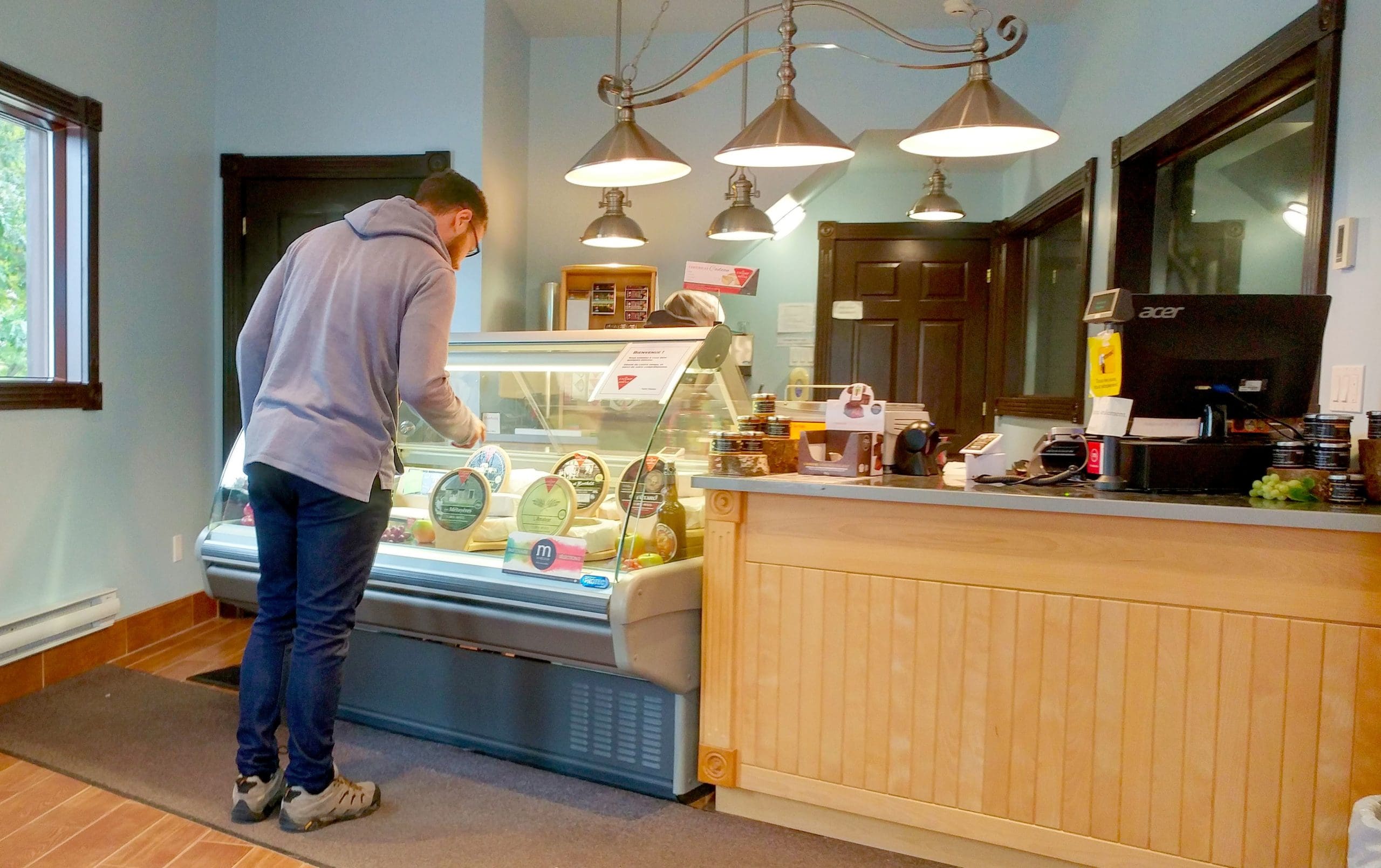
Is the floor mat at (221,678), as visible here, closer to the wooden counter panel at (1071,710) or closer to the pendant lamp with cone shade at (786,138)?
the wooden counter panel at (1071,710)

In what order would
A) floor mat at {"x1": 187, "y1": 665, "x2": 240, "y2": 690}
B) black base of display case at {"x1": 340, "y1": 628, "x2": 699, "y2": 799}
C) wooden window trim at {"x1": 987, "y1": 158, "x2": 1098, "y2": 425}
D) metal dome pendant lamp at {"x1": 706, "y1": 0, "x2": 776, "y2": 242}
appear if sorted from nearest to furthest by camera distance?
black base of display case at {"x1": 340, "y1": 628, "x2": 699, "y2": 799}, floor mat at {"x1": 187, "y1": 665, "x2": 240, "y2": 690}, metal dome pendant lamp at {"x1": 706, "y1": 0, "x2": 776, "y2": 242}, wooden window trim at {"x1": 987, "y1": 158, "x2": 1098, "y2": 425}

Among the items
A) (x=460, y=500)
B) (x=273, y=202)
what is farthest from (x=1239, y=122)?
(x=273, y=202)

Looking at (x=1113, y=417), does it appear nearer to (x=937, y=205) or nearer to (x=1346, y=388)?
(x=1346, y=388)

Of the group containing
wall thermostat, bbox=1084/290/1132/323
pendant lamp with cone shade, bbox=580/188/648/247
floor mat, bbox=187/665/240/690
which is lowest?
Answer: floor mat, bbox=187/665/240/690

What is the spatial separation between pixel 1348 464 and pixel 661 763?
1.70 m

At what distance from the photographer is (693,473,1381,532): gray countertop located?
1816mm

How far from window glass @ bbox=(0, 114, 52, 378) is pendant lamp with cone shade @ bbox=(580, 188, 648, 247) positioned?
7.28 ft

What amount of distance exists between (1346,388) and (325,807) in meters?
2.72

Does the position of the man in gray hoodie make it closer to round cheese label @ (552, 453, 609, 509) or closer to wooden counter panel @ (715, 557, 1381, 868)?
round cheese label @ (552, 453, 609, 509)

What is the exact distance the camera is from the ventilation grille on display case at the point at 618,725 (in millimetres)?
2482

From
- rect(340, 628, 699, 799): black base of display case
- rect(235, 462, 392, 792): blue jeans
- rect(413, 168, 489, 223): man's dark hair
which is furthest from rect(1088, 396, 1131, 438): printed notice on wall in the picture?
rect(235, 462, 392, 792): blue jeans

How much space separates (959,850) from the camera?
218cm

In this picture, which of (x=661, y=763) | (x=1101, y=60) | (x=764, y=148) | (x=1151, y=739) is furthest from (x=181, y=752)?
(x=1101, y=60)

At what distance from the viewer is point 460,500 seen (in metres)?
2.66
